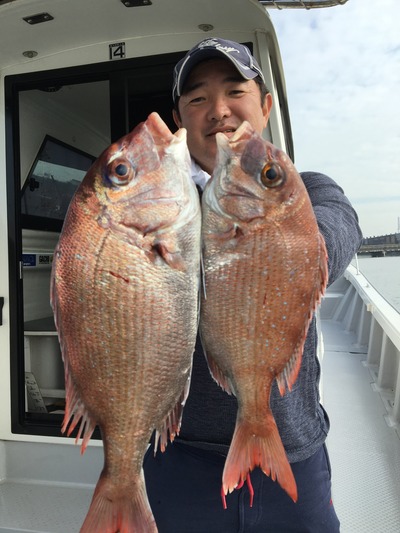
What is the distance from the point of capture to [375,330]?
5.80 meters

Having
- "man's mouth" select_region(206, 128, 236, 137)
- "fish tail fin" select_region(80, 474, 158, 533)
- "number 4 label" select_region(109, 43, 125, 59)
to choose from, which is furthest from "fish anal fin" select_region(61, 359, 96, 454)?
"number 4 label" select_region(109, 43, 125, 59)

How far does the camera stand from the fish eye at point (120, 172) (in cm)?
95

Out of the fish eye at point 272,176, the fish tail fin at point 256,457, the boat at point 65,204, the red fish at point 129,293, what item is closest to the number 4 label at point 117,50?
the boat at point 65,204

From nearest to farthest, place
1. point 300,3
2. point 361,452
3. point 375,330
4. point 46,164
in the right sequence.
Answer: point 300,3 < point 361,452 < point 46,164 < point 375,330

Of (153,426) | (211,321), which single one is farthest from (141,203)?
(153,426)

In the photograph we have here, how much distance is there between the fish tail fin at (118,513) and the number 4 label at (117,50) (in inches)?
121

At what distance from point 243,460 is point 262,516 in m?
0.55

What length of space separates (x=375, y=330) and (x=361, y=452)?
2486 mm

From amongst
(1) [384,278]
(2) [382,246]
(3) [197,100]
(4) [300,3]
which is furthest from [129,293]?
(2) [382,246]

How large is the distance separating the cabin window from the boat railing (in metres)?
3.12

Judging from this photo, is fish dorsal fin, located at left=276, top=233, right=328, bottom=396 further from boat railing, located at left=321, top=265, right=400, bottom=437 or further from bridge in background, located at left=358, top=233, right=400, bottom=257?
bridge in background, located at left=358, top=233, right=400, bottom=257

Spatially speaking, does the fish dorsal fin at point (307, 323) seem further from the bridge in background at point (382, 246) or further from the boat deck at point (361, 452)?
the bridge in background at point (382, 246)

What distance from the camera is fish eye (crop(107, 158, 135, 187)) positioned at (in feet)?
3.13

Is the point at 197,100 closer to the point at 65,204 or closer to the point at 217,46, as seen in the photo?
the point at 217,46
